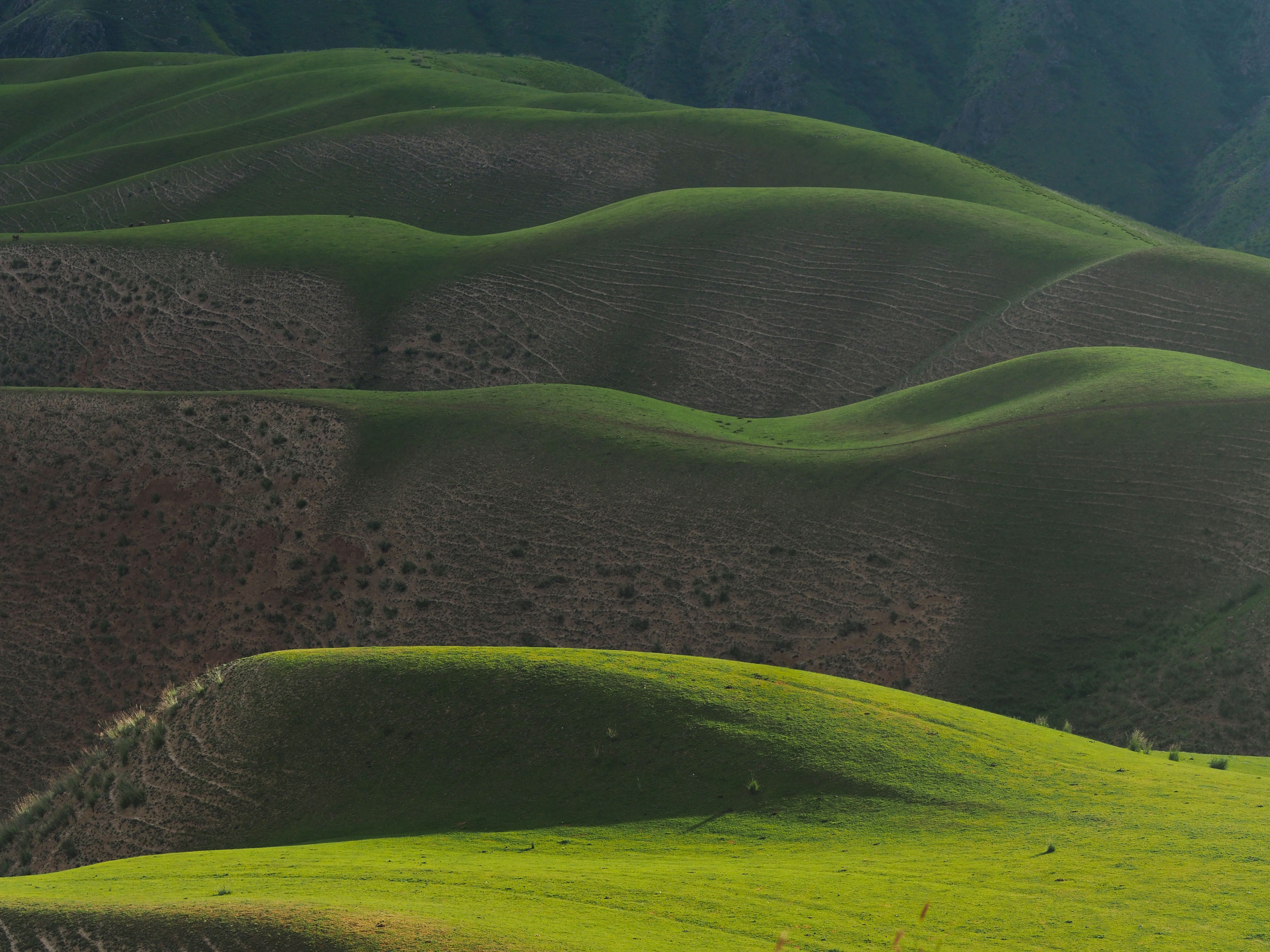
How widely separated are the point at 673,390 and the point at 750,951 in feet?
144

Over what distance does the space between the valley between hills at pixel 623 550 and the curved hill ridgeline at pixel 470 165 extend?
500 mm

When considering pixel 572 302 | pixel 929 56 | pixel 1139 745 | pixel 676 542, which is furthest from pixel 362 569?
pixel 929 56

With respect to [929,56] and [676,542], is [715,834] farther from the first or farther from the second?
[929,56]

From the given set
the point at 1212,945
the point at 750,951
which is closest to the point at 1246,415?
the point at 1212,945

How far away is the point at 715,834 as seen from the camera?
17234 millimetres

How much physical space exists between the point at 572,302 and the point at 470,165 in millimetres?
26613

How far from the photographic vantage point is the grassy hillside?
32531 mm

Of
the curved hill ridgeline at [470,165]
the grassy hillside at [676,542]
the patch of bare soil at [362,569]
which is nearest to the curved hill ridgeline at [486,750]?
the grassy hillside at [676,542]

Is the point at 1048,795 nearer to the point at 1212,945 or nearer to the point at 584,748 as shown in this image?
the point at 1212,945

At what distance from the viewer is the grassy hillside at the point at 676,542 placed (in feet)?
107

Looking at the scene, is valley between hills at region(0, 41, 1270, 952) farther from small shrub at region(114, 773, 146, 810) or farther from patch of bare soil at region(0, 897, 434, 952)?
small shrub at region(114, 773, 146, 810)

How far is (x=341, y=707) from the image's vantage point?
21.7 metres

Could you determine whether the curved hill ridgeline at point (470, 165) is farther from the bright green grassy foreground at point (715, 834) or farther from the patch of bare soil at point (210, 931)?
the patch of bare soil at point (210, 931)

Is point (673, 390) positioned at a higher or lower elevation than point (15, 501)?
higher
